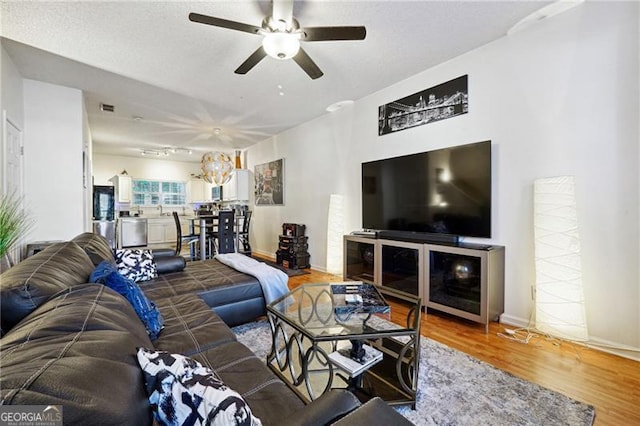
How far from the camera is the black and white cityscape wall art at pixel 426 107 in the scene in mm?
3088

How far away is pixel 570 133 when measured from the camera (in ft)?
7.76

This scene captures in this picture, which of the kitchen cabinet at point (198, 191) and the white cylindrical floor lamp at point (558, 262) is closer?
the white cylindrical floor lamp at point (558, 262)

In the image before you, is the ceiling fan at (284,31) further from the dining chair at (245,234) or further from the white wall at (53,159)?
the dining chair at (245,234)

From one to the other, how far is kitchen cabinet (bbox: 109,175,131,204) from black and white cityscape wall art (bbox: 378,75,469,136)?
8.03 metres

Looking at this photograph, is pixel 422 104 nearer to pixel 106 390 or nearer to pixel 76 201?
pixel 106 390

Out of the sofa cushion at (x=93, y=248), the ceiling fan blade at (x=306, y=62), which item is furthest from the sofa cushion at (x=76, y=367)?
the ceiling fan blade at (x=306, y=62)

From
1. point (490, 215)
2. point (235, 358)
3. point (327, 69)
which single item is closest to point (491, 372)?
point (490, 215)

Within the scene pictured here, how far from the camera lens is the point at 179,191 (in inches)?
382

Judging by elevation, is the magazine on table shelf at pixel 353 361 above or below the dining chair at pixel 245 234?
below

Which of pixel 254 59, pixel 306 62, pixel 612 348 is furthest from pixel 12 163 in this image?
pixel 612 348

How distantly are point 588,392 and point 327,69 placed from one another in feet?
11.9

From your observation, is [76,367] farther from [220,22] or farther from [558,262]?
[558,262]

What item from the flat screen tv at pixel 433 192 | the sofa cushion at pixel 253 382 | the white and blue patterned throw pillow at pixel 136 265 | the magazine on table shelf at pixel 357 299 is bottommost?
the sofa cushion at pixel 253 382

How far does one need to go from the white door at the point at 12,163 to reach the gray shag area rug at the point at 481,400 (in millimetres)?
4058
